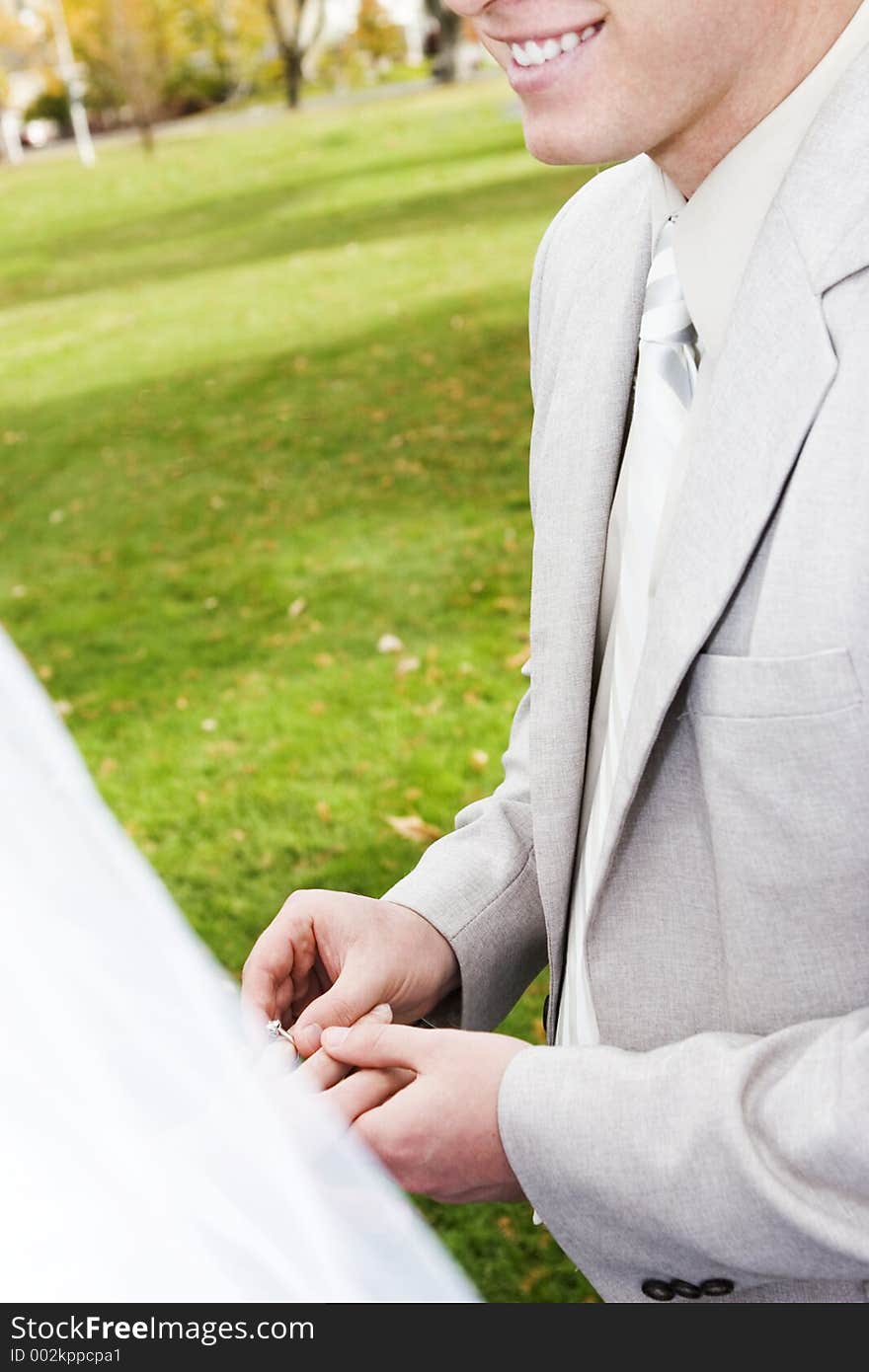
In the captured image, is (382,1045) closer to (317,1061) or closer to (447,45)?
(317,1061)

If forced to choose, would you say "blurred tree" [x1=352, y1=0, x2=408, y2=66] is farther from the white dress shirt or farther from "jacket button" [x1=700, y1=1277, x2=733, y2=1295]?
"jacket button" [x1=700, y1=1277, x2=733, y2=1295]

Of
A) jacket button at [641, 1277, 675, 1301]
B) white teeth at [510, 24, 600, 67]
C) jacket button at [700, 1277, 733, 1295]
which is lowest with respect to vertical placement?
jacket button at [641, 1277, 675, 1301]

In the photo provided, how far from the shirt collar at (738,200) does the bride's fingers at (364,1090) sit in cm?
92

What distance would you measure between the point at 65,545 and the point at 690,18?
7.61 metres

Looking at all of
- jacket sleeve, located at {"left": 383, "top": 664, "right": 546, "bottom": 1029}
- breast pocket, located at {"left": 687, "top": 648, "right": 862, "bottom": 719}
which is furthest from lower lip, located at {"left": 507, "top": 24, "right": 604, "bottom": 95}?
jacket sleeve, located at {"left": 383, "top": 664, "right": 546, "bottom": 1029}

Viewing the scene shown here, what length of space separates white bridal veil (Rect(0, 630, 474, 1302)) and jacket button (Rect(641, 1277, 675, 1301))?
8.9 inches

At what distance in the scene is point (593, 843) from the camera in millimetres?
1790

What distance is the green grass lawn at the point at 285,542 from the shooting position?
550cm

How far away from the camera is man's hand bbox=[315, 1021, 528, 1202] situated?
1575 mm

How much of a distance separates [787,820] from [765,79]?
798 millimetres

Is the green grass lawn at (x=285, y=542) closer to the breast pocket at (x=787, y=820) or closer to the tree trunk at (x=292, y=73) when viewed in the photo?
the breast pocket at (x=787, y=820)

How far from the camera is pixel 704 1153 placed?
142 centimetres
